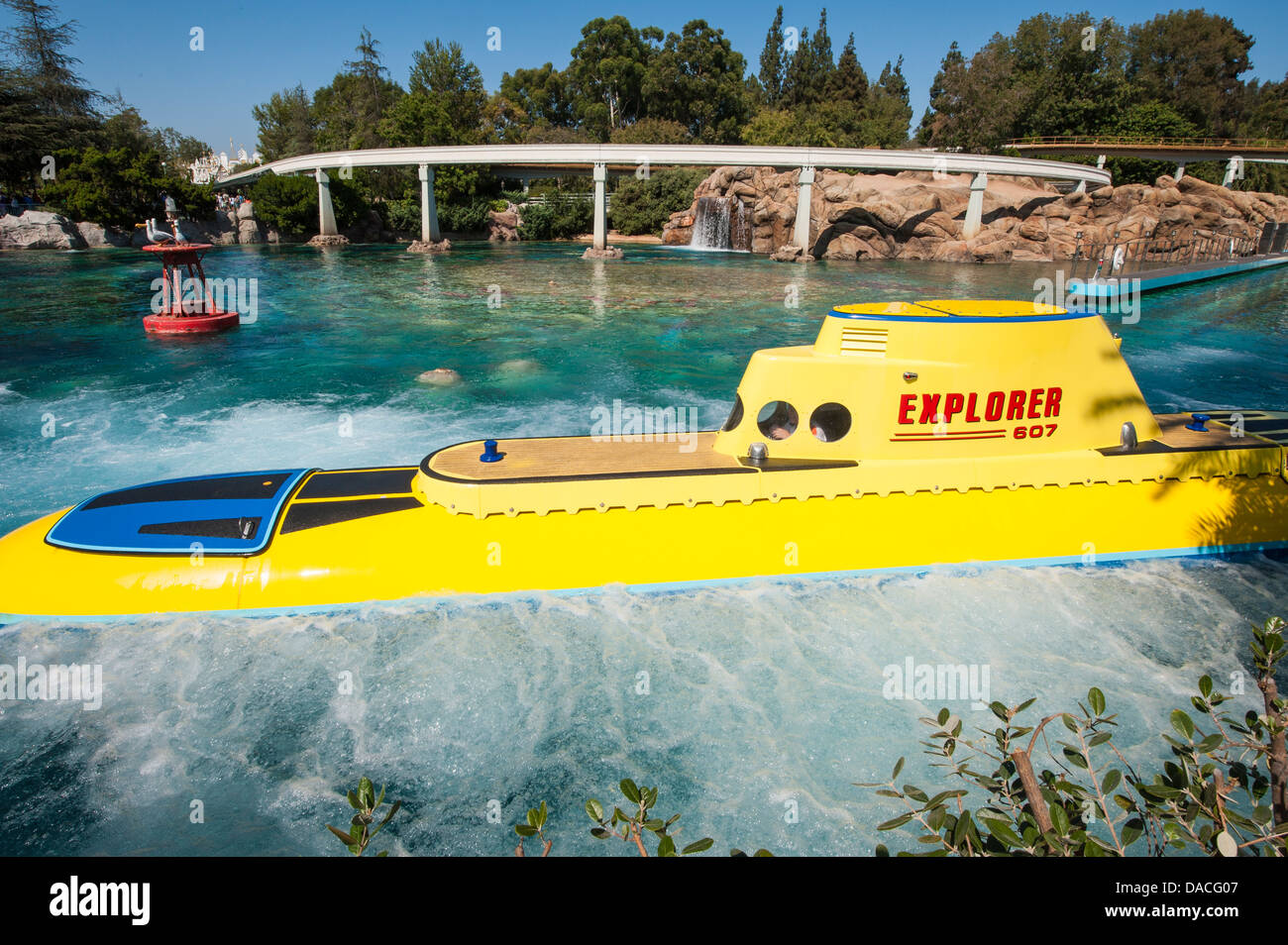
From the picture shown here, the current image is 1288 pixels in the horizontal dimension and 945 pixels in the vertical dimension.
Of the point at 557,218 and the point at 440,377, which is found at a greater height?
the point at 557,218

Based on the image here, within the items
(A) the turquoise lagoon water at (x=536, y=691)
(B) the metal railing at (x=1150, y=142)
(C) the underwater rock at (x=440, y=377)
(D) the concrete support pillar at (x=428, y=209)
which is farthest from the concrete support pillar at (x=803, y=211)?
(A) the turquoise lagoon water at (x=536, y=691)

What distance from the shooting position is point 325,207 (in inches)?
2544

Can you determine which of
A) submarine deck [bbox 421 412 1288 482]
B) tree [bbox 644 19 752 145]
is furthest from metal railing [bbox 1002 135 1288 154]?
submarine deck [bbox 421 412 1288 482]

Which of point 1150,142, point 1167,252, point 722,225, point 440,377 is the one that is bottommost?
point 440,377

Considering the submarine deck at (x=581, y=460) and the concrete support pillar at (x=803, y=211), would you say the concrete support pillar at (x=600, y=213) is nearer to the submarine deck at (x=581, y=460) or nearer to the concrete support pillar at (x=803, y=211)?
the concrete support pillar at (x=803, y=211)

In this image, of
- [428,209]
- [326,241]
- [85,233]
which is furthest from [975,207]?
[85,233]

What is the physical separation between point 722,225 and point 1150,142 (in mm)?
47279

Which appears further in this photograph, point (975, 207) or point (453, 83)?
point (453, 83)

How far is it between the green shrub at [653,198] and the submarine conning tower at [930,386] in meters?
65.2

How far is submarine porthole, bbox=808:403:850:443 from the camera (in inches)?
420

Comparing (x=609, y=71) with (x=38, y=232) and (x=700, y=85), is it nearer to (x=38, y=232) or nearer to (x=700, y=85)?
(x=700, y=85)

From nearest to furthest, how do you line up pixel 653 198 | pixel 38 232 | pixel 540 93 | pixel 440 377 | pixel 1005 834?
pixel 1005 834
pixel 440 377
pixel 38 232
pixel 653 198
pixel 540 93

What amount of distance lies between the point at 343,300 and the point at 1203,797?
4081cm

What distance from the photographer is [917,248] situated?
194 ft
